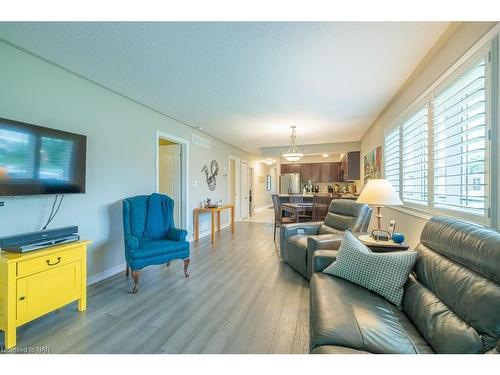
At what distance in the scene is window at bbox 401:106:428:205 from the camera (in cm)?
243

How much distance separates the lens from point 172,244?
284 centimetres

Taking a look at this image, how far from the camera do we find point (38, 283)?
178 centimetres

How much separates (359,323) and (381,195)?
4.47ft

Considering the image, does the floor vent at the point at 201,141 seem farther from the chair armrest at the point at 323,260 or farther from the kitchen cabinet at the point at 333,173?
the kitchen cabinet at the point at 333,173

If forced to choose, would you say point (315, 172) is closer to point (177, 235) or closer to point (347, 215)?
point (347, 215)

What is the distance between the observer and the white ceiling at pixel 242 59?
5.86ft

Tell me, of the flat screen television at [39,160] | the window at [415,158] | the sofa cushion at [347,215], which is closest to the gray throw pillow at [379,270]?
the window at [415,158]

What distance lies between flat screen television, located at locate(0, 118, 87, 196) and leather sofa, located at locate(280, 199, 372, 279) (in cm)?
265

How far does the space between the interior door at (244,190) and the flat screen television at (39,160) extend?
5633 millimetres

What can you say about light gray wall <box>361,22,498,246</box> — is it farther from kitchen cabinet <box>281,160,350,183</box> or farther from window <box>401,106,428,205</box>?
kitchen cabinet <box>281,160,350,183</box>

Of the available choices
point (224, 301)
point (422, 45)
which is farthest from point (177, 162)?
point (422, 45)

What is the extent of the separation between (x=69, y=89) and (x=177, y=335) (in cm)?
276

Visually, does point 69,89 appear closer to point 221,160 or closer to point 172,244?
point 172,244

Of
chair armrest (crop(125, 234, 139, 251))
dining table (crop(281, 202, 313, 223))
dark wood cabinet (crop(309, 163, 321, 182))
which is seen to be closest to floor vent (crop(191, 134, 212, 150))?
dining table (crop(281, 202, 313, 223))
